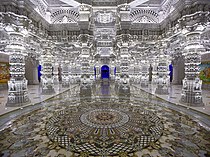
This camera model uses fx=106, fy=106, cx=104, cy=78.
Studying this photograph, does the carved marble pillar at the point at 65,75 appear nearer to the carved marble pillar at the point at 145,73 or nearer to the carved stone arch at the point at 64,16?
the carved stone arch at the point at 64,16

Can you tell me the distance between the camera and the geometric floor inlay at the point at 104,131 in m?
2.27

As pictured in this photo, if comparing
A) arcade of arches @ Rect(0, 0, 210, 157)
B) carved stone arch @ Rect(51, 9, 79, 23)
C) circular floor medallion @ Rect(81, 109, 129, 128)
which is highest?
carved stone arch @ Rect(51, 9, 79, 23)

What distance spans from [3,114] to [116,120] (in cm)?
424

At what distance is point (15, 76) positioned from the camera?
5.09 m

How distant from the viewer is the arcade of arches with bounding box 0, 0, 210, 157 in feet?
7.72

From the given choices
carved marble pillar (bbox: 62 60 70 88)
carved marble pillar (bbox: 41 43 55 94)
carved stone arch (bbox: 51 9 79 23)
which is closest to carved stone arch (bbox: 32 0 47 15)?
carved stone arch (bbox: 51 9 79 23)

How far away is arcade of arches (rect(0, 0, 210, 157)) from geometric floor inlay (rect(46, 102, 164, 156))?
0.8 inches

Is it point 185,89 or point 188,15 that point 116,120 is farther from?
point 188,15

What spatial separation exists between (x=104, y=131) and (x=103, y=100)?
11.0 feet

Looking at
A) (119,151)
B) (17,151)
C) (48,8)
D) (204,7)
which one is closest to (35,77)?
(48,8)

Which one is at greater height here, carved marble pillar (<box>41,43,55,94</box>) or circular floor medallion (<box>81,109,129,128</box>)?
carved marble pillar (<box>41,43,55,94</box>)

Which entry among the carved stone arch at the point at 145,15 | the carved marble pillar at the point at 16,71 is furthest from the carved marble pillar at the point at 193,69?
the carved marble pillar at the point at 16,71

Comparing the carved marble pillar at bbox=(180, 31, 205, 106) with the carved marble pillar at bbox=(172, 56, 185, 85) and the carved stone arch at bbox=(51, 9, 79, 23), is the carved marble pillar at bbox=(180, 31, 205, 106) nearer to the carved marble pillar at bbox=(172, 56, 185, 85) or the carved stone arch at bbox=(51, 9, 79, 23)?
the carved stone arch at bbox=(51, 9, 79, 23)

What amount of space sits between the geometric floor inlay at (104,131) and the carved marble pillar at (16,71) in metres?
2.49
